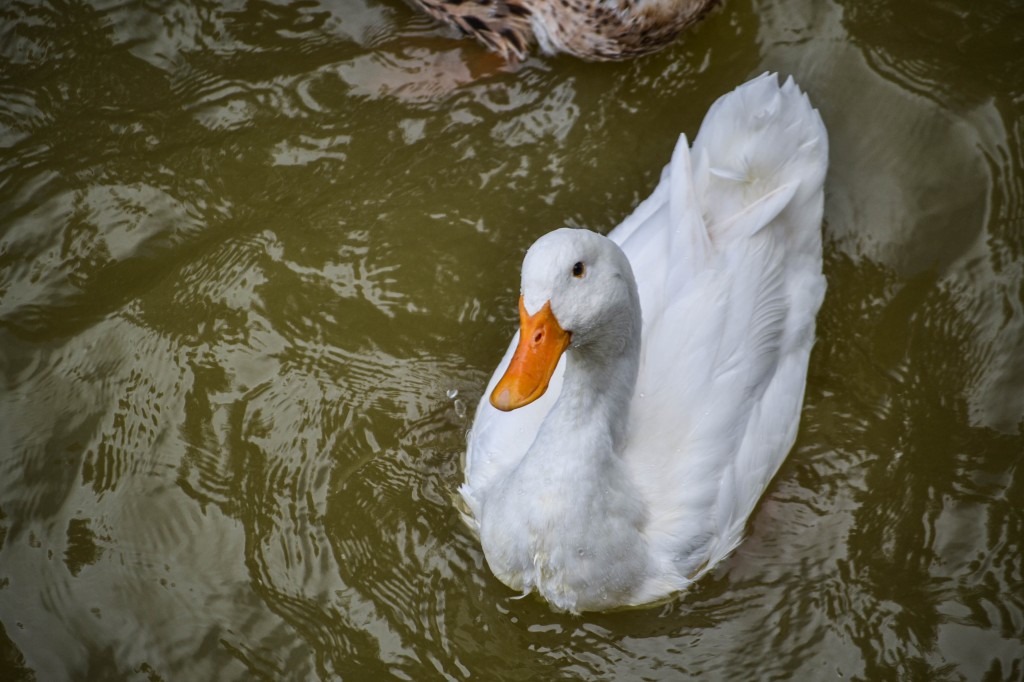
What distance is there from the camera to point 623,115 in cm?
434

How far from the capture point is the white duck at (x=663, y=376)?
9.19ft

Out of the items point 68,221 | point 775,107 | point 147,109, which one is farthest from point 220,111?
point 775,107

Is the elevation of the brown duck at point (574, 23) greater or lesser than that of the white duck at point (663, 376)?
greater

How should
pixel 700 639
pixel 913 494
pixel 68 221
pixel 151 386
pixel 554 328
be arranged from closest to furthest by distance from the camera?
pixel 554 328 < pixel 700 639 < pixel 913 494 < pixel 151 386 < pixel 68 221

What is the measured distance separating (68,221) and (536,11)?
6.93ft

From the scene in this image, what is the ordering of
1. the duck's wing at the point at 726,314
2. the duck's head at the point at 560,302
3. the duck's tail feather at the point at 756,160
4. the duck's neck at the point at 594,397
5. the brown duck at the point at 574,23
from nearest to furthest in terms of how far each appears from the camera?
the duck's head at the point at 560,302 < the duck's neck at the point at 594,397 < the duck's wing at the point at 726,314 < the duck's tail feather at the point at 756,160 < the brown duck at the point at 574,23

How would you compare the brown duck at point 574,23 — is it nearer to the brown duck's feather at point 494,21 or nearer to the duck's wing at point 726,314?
the brown duck's feather at point 494,21

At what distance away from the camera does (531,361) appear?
2.73 meters

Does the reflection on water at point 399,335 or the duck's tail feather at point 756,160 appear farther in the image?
the duck's tail feather at point 756,160

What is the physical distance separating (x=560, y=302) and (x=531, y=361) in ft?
0.60

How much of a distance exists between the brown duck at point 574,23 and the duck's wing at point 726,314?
680mm

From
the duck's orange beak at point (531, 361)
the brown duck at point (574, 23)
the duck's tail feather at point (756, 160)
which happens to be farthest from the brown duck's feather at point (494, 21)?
the duck's orange beak at point (531, 361)

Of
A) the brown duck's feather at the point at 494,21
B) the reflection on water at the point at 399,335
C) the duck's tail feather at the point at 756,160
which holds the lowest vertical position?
the reflection on water at the point at 399,335

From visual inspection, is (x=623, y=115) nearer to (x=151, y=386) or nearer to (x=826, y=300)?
(x=826, y=300)
